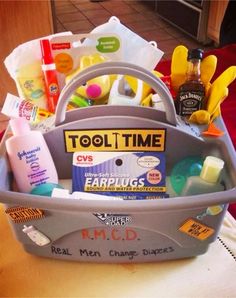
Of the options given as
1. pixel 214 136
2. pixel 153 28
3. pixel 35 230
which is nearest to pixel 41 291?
pixel 35 230

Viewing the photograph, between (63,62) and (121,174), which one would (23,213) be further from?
(63,62)

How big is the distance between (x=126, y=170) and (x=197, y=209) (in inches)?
4.5

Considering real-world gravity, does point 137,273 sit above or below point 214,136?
below

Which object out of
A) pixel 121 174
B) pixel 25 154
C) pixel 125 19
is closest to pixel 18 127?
pixel 25 154

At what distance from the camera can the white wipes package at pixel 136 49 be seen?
0.62 m

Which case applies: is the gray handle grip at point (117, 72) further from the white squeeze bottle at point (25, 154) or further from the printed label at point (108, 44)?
the printed label at point (108, 44)

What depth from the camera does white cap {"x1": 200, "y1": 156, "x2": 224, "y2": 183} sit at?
442 millimetres

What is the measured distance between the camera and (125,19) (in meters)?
2.68

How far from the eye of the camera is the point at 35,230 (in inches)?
17.6

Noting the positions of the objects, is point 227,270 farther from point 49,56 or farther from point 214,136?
point 49,56

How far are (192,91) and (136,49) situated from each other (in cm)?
17

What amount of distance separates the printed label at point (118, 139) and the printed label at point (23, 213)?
0.40 feet

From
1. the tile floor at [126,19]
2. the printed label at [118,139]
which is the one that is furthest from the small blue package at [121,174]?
the tile floor at [126,19]

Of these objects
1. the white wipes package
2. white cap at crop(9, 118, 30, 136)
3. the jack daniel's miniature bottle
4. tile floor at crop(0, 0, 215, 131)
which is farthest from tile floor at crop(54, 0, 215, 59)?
white cap at crop(9, 118, 30, 136)
